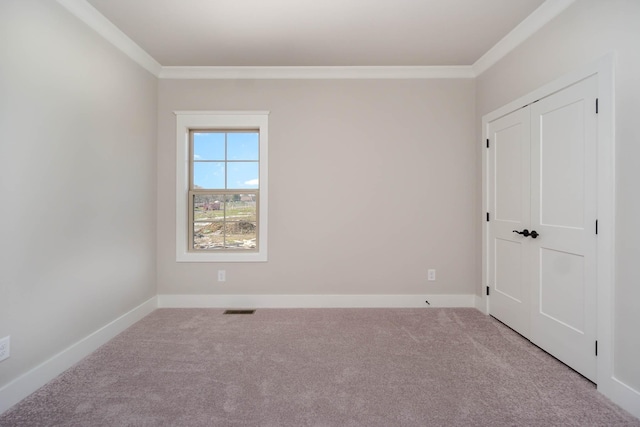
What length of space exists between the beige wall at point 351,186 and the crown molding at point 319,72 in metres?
0.07

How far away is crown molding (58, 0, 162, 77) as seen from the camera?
2262 millimetres

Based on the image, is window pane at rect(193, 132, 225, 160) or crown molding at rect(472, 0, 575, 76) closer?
crown molding at rect(472, 0, 575, 76)

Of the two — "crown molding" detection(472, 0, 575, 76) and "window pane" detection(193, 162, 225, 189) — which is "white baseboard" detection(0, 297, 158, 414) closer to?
"window pane" detection(193, 162, 225, 189)

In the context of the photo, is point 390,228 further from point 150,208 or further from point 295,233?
point 150,208

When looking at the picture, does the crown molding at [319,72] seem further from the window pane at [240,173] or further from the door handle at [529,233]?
the door handle at [529,233]

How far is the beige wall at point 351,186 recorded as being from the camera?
3459 mm

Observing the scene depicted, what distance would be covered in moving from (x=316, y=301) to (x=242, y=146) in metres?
2.05

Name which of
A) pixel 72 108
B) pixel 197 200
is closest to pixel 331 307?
pixel 197 200

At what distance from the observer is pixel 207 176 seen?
358 centimetres

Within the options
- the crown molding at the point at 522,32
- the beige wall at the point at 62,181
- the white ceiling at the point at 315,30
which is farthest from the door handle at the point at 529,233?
the beige wall at the point at 62,181

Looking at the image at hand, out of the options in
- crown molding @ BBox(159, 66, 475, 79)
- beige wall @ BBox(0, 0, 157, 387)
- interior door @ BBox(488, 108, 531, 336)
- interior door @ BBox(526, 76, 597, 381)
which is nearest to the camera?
beige wall @ BBox(0, 0, 157, 387)

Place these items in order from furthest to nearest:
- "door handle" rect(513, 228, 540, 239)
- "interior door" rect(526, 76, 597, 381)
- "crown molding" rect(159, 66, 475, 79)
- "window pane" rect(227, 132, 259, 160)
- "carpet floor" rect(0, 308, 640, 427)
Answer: "window pane" rect(227, 132, 259, 160), "crown molding" rect(159, 66, 475, 79), "door handle" rect(513, 228, 540, 239), "interior door" rect(526, 76, 597, 381), "carpet floor" rect(0, 308, 640, 427)

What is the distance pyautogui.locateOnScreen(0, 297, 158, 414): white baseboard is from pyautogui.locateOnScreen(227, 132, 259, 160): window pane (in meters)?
1.97

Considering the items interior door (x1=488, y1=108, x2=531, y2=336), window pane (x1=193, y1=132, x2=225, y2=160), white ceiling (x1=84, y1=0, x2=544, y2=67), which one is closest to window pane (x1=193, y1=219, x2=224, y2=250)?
window pane (x1=193, y1=132, x2=225, y2=160)
